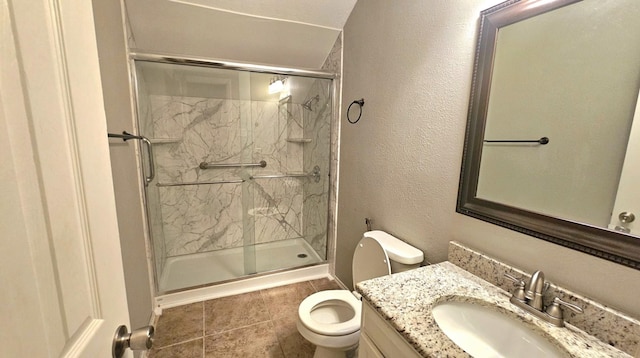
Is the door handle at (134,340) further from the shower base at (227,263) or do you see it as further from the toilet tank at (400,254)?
the shower base at (227,263)

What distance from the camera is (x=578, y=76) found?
83 centimetres

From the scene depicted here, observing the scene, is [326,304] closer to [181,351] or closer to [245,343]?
[245,343]

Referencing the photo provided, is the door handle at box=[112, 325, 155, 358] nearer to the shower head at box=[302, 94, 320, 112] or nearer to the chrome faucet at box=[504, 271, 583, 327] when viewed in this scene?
the chrome faucet at box=[504, 271, 583, 327]

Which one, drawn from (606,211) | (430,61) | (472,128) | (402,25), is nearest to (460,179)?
(472,128)

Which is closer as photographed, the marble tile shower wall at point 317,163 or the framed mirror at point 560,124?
the framed mirror at point 560,124

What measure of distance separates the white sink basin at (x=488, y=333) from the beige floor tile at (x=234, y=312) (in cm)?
146

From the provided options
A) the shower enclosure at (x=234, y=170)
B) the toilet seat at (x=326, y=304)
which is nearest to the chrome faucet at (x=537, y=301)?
the toilet seat at (x=326, y=304)

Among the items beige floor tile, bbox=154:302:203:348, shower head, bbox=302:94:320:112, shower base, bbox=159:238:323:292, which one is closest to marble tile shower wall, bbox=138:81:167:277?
shower base, bbox=159:238:323:292

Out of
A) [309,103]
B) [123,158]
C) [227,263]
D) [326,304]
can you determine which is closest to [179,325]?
[227,263]

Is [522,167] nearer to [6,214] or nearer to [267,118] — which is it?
[6,214]

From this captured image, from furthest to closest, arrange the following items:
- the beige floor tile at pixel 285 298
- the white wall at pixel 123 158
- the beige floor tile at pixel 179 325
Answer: the beige floor tile at pixel 285 298, the beige floor tile at pixel 179 325, the white wall at pixel 123 158

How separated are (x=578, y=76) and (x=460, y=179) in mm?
529

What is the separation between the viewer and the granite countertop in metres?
0.73

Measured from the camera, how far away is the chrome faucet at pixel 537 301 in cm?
82
